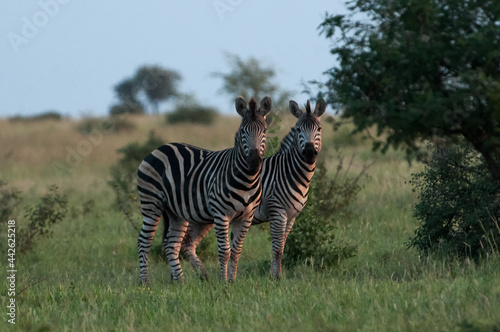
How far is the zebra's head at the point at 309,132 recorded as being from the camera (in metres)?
8.27

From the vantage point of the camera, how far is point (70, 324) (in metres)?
6.05

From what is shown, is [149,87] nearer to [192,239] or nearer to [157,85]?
[157,85]

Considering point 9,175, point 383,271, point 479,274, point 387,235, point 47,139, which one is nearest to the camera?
point 479,274

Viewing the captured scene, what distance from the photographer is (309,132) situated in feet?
27.1

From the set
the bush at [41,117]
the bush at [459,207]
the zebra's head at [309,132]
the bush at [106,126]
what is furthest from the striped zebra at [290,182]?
the bush at [41,117]

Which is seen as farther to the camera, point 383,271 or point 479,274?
point 383,271

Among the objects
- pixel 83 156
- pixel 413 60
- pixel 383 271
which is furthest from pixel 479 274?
pixel 83 156

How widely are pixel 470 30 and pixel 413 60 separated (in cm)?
69

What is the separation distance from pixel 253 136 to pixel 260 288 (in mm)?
1683

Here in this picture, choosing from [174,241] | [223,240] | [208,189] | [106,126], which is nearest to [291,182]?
[208,189]

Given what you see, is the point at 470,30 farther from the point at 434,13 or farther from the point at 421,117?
the point at 421,117

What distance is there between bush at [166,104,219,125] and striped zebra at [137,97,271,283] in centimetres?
3499

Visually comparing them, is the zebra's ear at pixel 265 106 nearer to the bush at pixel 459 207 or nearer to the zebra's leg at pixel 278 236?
the zebra's leg at pixel 278 236

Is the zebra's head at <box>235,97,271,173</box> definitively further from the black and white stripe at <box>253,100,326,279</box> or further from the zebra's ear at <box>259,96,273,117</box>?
the black and white stripe at <box>253,100,326,279</box>
